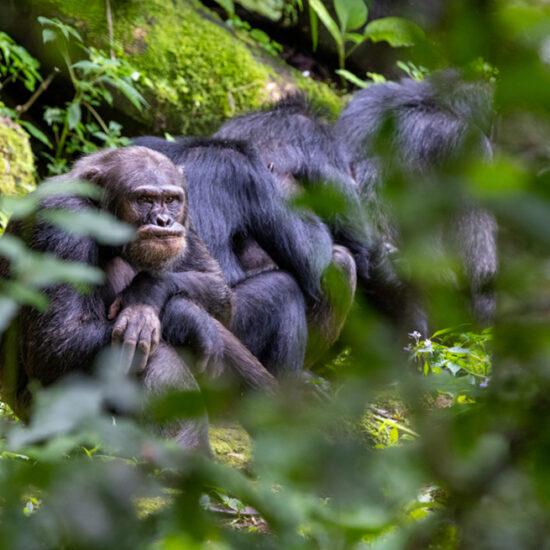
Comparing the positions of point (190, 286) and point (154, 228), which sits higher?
point (154, 228)

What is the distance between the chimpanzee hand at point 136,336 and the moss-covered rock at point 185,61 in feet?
13.2

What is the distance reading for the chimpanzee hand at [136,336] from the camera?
3.18 m

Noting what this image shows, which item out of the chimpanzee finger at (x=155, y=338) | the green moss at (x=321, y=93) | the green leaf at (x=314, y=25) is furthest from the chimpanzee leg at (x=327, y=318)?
the green moss at (x=321, y=93)

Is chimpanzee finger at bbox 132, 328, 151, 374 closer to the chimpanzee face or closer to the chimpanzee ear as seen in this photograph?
the chimpanzee face

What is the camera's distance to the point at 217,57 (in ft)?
25.0

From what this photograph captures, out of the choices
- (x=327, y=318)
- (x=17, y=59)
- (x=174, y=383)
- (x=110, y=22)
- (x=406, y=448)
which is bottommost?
(x=327, y=318)

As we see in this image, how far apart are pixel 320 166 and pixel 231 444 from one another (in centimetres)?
225

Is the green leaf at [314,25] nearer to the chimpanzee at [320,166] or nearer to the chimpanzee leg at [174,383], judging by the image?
the chimpanzee at [320,166]

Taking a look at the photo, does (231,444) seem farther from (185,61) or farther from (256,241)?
(185,61)

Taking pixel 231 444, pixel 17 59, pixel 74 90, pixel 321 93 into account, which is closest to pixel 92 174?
pixel 231 444

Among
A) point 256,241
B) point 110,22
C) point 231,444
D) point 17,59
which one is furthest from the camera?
point 110,22

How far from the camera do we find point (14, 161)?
5484mm

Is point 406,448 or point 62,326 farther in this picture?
point 62,326

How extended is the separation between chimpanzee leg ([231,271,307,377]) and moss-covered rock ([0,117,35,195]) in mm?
1844
